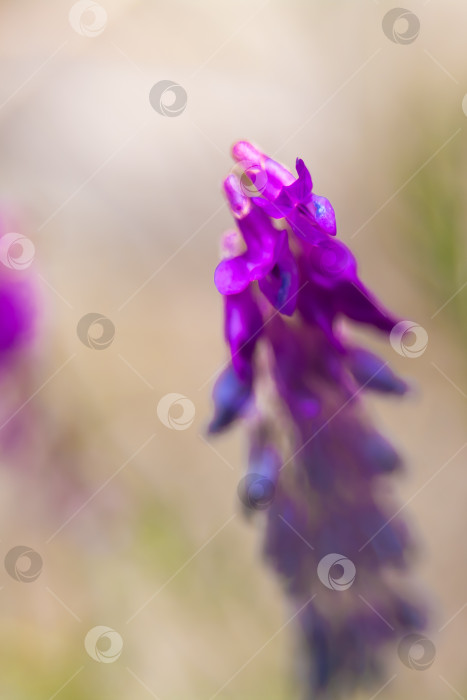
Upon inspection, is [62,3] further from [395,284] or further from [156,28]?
[395,284]

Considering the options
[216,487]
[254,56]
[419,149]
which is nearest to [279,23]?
[254,56]

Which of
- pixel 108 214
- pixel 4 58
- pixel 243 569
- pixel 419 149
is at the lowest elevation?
pixel 243 569
